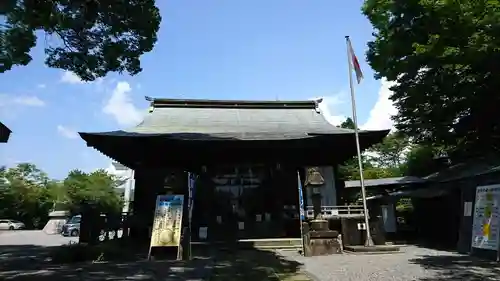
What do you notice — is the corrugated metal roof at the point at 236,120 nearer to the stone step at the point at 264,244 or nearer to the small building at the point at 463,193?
the stone step at the point at 264,244

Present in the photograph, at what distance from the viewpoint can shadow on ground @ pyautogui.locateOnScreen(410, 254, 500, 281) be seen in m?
7.91

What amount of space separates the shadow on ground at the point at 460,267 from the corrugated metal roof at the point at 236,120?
247 inches

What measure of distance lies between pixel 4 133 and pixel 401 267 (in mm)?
8954

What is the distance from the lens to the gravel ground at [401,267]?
8.13 m

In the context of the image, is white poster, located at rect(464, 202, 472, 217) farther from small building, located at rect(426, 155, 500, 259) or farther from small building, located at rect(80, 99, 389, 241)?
small building, located at rect(80, 99, 389, 241)

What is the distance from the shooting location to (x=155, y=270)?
29.6ft

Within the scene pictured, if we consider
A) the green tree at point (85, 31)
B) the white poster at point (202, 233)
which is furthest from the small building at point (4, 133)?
the white poster at point (202, 233)

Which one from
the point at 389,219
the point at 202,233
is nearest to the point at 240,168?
the point at 202,233

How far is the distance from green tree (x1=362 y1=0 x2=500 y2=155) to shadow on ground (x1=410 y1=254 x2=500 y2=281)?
6851mm

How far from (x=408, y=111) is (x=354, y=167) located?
50.2 ft

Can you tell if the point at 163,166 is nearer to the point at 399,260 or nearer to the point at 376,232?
the point at 376,232

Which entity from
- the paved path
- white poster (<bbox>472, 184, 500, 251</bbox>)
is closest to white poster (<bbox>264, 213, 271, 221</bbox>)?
the paved path

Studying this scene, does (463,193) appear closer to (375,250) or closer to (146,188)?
(375,250)

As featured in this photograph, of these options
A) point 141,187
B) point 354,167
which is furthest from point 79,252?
point 354,167
